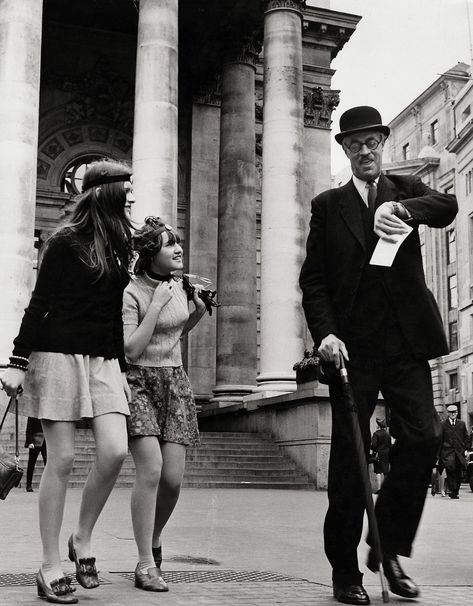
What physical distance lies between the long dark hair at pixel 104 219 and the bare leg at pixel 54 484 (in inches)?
37.4

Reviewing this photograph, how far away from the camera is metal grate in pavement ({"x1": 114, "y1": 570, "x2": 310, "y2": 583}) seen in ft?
18.8

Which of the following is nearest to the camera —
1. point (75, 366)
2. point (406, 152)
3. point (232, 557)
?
point (75, 366)

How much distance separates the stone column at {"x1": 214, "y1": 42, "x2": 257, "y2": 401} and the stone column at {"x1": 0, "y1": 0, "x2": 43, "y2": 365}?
867 centimetres

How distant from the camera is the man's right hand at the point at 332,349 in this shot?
5.01 meters

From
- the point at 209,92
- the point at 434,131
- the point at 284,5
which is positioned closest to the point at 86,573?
the point at 284,5

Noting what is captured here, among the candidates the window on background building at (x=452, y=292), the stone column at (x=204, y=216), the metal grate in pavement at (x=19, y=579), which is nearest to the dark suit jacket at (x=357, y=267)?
the metal grate in pavement at (x=19, y=579)

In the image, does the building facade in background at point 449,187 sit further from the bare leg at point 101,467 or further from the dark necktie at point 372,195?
the bare leg at point 101,467

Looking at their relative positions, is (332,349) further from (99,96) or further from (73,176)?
(99,96)

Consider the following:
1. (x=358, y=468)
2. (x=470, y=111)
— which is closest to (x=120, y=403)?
(x=358, y=468)

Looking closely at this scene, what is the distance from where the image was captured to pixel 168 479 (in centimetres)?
586

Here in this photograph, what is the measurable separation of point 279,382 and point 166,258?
16898 mm

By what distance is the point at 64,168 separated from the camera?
29.6 meters

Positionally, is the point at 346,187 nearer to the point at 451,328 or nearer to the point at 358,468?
the point at 358,468

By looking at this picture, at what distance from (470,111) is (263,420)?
159 ft
